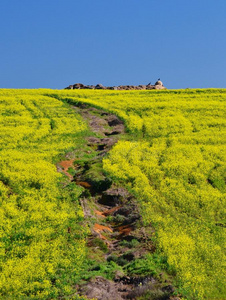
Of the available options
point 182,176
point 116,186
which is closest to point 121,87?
point 182,176

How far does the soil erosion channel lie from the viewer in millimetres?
20250

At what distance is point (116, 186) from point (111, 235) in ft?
26.3

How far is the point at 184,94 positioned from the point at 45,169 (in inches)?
1970

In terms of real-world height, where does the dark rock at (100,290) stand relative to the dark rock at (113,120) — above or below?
below

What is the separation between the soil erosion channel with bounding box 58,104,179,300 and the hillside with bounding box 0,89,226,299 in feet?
0.67

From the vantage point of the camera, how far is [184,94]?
79.6 m

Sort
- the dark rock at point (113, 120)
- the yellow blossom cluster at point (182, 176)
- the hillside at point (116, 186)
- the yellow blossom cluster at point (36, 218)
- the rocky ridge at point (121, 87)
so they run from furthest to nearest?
the rocky ridge at point (121, 87) → the dark rock at point (113, 120) → the yellow blossom cluster at point (182, 176) → the hillside at point (116, 186) → the yellow blossom cluster at point (36, 218)

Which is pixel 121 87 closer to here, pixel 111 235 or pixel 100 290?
pixel 111 235

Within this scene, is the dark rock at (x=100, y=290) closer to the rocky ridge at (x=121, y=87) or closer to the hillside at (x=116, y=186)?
the hillside at (x=116, y=186)

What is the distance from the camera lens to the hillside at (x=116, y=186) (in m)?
22.4

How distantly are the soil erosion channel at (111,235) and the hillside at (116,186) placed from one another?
0.20 m

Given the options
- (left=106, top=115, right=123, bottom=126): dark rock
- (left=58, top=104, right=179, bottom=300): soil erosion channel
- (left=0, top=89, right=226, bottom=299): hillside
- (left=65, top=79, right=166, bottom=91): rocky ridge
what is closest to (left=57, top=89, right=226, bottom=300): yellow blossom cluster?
(left=0, top=89, right=226, bottom=299): hillside

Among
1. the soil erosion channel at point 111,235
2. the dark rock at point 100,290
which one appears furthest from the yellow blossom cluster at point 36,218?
the soil erosion channel at point 111,235

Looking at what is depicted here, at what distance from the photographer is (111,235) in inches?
1113
